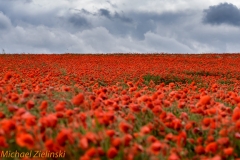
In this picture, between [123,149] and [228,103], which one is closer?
[123,149]

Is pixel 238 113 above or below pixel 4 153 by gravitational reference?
above

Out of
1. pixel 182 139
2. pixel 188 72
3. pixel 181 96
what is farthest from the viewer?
pixel 188 72

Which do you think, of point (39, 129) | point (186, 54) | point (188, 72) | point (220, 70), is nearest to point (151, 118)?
point (39, 129)

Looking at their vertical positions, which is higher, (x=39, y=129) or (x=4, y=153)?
(x=39, y=129)

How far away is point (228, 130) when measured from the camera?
387 cm

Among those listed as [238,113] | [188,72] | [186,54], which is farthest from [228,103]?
[186,54]

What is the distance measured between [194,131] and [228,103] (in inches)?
100

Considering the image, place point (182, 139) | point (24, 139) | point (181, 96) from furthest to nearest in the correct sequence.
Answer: point (181, 96)
point (182, 139)
point (24, 139)

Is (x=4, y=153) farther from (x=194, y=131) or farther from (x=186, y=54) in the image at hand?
(x=186, y=54)

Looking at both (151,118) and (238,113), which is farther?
(151,118)

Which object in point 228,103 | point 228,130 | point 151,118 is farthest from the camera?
point 228,103

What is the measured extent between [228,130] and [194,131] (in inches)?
14.9

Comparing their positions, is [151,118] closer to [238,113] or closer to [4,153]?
[238,113]

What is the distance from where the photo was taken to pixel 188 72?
17.2 meters
